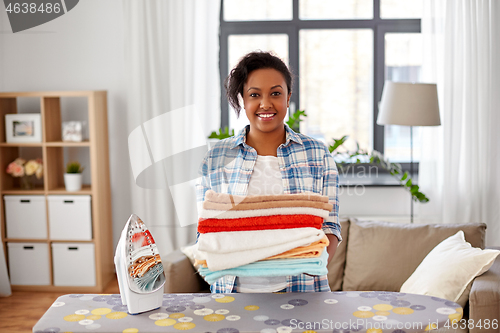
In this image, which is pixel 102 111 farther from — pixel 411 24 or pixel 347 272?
pixel 411 24

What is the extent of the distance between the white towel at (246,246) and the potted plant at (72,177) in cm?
254

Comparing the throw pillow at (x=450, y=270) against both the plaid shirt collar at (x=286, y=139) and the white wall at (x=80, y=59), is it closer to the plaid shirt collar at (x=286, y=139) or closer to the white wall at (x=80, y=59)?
the plaid shirt collar at (x=286, y=139)

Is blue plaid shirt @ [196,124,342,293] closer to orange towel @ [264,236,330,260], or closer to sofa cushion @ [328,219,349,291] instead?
orange towel @ [264,236,330,260]

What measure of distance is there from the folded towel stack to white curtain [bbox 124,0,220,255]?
237 centimetres

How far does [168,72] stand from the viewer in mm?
3365

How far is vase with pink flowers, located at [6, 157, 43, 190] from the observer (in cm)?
329

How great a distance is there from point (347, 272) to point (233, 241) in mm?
1707

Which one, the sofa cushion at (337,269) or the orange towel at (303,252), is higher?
the orange towel at (303,252)

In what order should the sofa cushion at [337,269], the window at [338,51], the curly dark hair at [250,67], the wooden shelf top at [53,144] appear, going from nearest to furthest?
the curly dark hair at [250,67], the sofa cushion at [337,269], the wooden shelf top at [53,144], the window at [338,51]

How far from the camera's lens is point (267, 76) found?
4.37 feet

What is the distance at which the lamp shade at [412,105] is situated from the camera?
2.67m

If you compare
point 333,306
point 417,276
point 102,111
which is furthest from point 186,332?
point 102,111

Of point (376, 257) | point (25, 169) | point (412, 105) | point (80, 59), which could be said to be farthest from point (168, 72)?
point (376, 257)

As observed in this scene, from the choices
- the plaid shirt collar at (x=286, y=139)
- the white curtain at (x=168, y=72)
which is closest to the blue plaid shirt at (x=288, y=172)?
the plaid shirt collar at (x=286, y=139)
